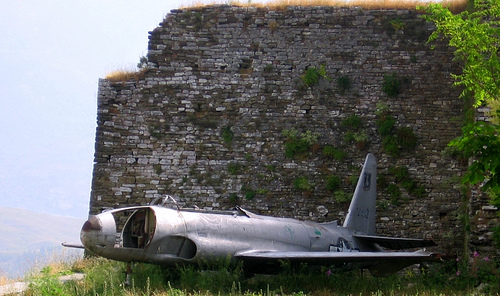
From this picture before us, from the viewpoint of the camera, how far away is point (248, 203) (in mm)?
16344

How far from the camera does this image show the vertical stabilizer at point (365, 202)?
14648 mm

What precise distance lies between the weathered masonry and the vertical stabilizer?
110 cm

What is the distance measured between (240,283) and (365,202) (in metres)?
4.80

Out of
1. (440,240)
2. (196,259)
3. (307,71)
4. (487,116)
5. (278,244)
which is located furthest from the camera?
(307,71)

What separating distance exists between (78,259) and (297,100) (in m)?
6.41

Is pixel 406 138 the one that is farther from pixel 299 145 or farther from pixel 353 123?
pixel 299 145

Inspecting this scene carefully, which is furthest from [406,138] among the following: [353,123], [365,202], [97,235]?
[97,235]

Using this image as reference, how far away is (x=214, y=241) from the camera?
11.2 meters

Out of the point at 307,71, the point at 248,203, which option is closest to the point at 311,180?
the point at 248,203

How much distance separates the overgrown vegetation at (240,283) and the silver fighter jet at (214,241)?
260 mm

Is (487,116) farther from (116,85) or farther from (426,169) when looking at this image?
(116,85)

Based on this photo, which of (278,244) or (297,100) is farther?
(297,100)

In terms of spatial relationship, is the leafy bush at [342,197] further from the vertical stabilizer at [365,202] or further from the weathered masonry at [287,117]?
the vertical stabilizer at [365,202]

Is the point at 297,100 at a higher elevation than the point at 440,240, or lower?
higher
